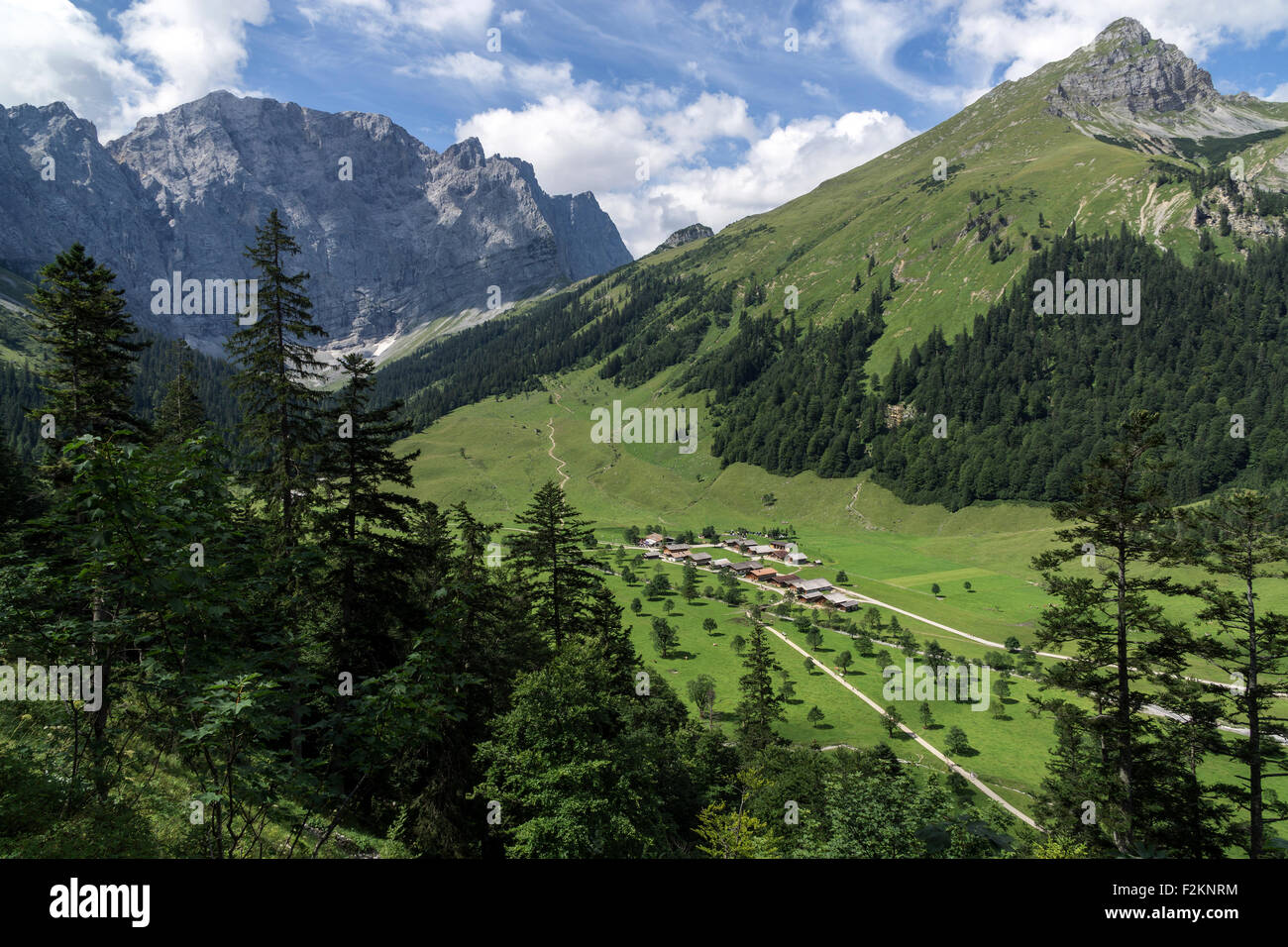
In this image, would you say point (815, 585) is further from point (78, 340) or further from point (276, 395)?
point (78, 340)

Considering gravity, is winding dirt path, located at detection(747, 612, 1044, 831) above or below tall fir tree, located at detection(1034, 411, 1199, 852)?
below

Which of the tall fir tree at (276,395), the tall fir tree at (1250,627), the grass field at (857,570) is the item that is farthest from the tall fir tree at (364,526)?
the grass field at (857,570)

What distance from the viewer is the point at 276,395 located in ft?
72.2

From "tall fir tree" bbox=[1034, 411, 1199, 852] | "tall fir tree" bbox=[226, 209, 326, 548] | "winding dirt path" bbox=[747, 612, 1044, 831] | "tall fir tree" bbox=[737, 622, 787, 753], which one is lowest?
"winding dirt path" bbox=[747, 612, 1044, 831]

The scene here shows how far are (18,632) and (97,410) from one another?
63.6ft

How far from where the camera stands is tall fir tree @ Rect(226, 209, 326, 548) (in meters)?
21.5

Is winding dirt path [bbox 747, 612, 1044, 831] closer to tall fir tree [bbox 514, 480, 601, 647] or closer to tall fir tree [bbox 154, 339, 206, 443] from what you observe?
tall fir tree [bbox 514, 480, 601, 647]

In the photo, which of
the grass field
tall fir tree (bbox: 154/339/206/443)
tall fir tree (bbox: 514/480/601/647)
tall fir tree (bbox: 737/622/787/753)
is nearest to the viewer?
tall fir tree (bbox: 514/480/601/647)

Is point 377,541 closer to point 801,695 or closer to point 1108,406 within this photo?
point 801,695

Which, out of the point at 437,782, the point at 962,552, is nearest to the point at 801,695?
the point at 437,782

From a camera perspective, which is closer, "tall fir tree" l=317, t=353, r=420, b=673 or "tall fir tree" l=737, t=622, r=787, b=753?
"tall fir tree" l=317, t=353, r=420, b=673

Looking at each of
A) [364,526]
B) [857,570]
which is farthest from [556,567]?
[857,570]

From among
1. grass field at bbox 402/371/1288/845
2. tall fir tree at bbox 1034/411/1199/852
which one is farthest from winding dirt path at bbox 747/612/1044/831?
tall fir tree at bbox 1034/411/1199/852
